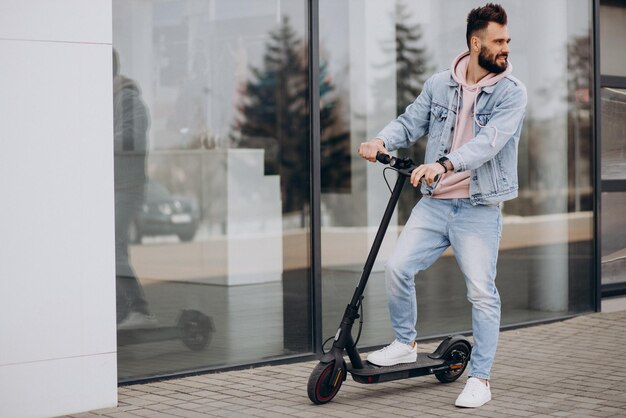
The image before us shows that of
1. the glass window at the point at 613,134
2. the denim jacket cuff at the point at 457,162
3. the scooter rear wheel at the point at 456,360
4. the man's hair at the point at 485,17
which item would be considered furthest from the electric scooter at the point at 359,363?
the glass window at the point at 613,134

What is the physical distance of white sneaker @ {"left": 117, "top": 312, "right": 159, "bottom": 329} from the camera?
6.61 meters

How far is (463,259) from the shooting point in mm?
5957

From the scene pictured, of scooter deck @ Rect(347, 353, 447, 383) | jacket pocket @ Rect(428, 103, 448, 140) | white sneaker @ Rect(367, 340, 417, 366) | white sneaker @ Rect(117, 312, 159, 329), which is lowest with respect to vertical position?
scooter deck @ Rect(347, 353, 447, 383)

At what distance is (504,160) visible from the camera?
5.91 m

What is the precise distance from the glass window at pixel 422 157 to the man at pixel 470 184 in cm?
158

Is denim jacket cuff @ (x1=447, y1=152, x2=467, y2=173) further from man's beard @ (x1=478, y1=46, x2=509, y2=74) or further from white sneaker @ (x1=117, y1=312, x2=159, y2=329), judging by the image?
white sneaker @ (x1=117, y1=312, x2=159, y2=329)

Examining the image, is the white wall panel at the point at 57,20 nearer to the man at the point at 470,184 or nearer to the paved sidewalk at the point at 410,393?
the man at the point at 470,184

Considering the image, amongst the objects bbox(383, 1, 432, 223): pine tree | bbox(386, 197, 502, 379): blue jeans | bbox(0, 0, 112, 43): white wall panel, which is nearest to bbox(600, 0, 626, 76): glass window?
bbox(383, 1, 432, 223): pine tree

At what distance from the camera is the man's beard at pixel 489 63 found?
5.82 metres

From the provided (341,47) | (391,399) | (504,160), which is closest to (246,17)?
(341,47)

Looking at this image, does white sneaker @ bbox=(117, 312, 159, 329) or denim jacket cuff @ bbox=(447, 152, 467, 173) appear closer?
denim jacket cuff @ bbox=(447, 152, 467, 173)

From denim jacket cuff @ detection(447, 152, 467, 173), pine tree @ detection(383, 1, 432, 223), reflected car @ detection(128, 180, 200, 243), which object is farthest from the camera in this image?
pine tree @ detection(383, 1, 432, 223)

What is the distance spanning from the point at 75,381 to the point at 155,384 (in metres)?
0.91

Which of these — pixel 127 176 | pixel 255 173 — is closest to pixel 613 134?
pixel 255 173
